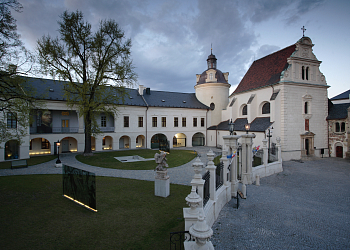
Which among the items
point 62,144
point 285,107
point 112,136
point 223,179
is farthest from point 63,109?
point 285,107

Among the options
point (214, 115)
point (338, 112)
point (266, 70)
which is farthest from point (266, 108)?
point (214, 115)

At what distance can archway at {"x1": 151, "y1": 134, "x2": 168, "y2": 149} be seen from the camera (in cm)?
2898

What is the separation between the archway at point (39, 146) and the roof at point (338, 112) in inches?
1368

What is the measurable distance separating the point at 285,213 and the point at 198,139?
995 inches

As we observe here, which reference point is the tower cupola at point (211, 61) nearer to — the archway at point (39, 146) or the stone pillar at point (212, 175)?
the archway at point (39, 146)

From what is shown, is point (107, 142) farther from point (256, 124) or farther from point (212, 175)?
point (212, 175)

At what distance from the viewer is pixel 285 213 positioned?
791cm

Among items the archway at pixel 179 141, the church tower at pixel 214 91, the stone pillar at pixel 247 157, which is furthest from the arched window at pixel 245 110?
the stone pillar at pixel 247 157

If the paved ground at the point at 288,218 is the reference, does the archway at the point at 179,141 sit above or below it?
above

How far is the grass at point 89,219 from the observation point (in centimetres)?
526

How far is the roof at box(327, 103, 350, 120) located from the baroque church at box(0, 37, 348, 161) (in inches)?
38.4

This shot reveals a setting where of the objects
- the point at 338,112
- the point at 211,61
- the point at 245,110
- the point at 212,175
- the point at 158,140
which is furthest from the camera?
the point at 211,61

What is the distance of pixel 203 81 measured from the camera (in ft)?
108

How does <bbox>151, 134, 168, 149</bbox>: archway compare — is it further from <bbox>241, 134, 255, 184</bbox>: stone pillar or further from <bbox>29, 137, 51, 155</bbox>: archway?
<bbox>241, 134, 255, 184</bbox>: stone pillar
